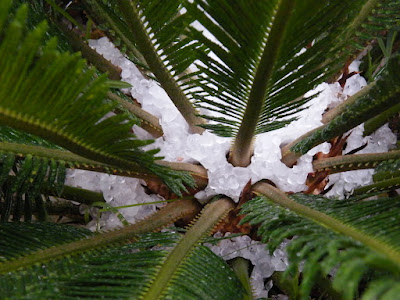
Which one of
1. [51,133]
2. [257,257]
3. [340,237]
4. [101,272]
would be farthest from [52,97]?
[257,257]

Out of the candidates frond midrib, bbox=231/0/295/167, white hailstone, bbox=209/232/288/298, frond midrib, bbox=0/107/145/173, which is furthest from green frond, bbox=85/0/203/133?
white hailstone, bbox=209/232/288/298

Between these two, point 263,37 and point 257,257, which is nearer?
point 263,37

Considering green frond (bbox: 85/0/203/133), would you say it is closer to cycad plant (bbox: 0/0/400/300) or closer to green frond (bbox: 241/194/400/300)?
cycad plant (bbox: 0/0/400/300)

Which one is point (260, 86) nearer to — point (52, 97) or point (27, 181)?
point (52, 97)

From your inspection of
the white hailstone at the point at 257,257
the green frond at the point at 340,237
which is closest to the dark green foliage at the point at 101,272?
the green frond at the point at 340,237

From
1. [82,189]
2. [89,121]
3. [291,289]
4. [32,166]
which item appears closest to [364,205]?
[291,289]

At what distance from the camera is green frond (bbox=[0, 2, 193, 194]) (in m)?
0.57

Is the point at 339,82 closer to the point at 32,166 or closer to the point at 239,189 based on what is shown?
the point at 239,189

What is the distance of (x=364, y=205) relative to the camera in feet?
2.44

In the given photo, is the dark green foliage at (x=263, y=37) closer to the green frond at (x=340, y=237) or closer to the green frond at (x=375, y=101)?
the green frond at (x=375, y=101)

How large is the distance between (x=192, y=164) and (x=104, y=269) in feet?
1.32

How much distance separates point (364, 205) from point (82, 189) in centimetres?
68

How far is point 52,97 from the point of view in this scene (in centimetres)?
64

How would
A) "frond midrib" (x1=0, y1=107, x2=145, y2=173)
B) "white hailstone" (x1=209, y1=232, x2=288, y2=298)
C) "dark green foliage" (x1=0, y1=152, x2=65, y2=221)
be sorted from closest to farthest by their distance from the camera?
"frond midrib" (x1=0, y1=107, x2=145, y2=173) < "dark green foliage" (x1=0, y1=152, x2=65, y2=221) < "white hailstone" (x1=209, y1=232, x2=288, y2=298)
